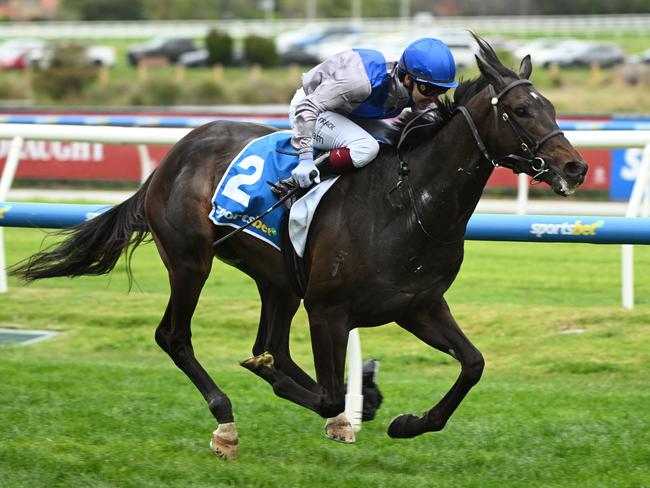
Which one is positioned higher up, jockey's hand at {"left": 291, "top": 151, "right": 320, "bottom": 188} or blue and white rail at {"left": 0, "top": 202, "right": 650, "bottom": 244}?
jockey's hand at {"left": 291, "top": 151, "right": 320, "bottom": 188}

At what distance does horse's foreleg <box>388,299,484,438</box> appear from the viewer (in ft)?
14.5

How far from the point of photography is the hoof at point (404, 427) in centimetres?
448

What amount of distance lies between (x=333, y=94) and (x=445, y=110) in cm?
46

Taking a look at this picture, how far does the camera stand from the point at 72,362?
646 centimetres

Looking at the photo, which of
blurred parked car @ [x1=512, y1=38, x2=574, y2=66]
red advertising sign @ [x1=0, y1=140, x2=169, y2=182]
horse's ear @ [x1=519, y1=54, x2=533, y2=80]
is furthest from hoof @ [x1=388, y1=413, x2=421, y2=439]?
blurred parked car @ [x1=512, y1=38, x2=574, y2=66]

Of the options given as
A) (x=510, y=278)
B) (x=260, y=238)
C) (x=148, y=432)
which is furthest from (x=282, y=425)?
(x=510, y=278)

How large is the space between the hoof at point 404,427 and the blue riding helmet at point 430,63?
1390 millimetres

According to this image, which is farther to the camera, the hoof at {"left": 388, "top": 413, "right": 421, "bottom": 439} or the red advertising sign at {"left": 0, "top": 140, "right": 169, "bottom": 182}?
the red advertising sign at {"left": 0, "top": 140, "right": 169, "bottom": 182}

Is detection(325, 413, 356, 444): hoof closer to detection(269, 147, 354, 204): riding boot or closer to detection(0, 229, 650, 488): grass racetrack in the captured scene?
detection(0, 229, 650, 488): grass racetrack

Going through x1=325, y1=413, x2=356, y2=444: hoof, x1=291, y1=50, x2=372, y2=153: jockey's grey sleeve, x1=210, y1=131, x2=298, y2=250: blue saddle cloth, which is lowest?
x1=325, y1=413, x2=356, y2=444: hoof

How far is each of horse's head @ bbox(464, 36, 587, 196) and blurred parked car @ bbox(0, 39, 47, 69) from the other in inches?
1442

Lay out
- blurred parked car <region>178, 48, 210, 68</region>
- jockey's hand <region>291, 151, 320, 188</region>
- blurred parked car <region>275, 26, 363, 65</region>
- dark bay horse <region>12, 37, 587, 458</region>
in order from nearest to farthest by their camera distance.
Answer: dark bay horse <region>12, 37, 587, 458</region> → jockey's hand <region>291, 151, 320, 188</region> → blurred parked car <region>275, 26, 363, 65</region> → blurred parked car <region>178, 48, 210, 68</region>

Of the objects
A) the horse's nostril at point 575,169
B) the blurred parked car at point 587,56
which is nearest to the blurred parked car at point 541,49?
the blurred parked car at point 587,56

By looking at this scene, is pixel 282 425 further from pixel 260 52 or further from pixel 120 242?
pixel 260 52
